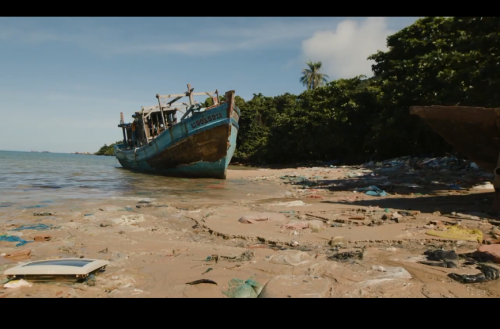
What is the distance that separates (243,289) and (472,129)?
17.1 feet

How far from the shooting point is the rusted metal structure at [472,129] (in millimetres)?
5150

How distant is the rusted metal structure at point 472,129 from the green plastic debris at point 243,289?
4500 millimetres

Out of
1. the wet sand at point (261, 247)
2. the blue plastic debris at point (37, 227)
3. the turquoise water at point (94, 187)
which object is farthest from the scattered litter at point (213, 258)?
the turquoise water at point (94, 187)

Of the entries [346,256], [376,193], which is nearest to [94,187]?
[376,193]

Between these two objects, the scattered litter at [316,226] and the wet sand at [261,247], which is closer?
the wet sand at [261,247]

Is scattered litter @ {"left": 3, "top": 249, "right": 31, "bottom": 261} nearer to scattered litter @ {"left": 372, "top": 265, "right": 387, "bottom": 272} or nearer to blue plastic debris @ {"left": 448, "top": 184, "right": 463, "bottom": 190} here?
scattered litter @ {"left": 372, "top": 265, "right": 387, "bottom": 272}

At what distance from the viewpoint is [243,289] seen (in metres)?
2.39

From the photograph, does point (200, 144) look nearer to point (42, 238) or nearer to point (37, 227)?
point (37, 227)

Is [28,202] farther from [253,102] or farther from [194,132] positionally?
[253,102]

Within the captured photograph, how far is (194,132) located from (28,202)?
8.71m

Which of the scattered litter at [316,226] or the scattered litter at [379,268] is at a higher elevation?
the scattered litter at [379,268]

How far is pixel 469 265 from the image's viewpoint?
2787 millimetres

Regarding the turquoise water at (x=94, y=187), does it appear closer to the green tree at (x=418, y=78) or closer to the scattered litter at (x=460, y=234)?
the scattered litter at (x=460, y=234)
